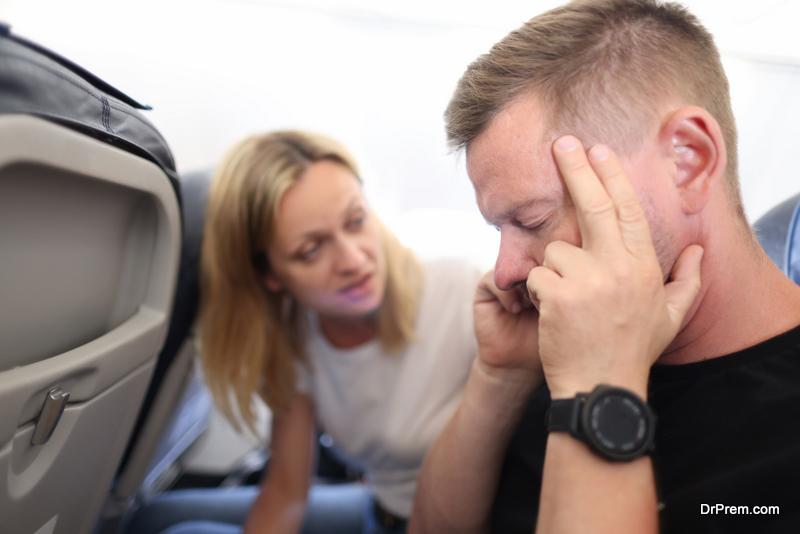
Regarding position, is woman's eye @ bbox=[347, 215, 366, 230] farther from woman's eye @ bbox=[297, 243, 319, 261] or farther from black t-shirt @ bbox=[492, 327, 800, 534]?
black t-shirt @ bbox=[492, 327, 800, 534]

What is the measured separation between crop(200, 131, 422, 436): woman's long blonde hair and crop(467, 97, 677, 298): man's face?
Answer: 0.69 m

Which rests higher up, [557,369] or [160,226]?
[160,226]

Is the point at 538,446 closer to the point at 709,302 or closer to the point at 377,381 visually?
the point at 709,302

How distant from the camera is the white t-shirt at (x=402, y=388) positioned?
4.58 feet

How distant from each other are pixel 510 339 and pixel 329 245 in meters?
0.60

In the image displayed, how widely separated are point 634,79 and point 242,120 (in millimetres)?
1260

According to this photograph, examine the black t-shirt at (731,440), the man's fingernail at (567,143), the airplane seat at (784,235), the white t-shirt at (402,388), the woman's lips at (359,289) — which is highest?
the man's fingernail at (567,143)

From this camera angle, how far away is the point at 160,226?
97cm

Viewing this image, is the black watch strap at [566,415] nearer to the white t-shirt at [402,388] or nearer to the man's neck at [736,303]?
the man's neck at [736,303]

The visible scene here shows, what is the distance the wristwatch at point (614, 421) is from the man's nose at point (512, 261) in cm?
23

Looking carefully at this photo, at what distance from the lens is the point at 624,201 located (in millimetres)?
650

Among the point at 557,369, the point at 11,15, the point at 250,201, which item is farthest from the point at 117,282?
the point at 557,369

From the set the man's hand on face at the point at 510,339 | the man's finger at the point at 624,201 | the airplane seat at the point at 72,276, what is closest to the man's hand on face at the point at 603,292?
the man's finger at the point at 624,201

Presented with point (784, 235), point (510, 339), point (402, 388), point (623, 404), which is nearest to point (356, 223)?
point (402, 388)
